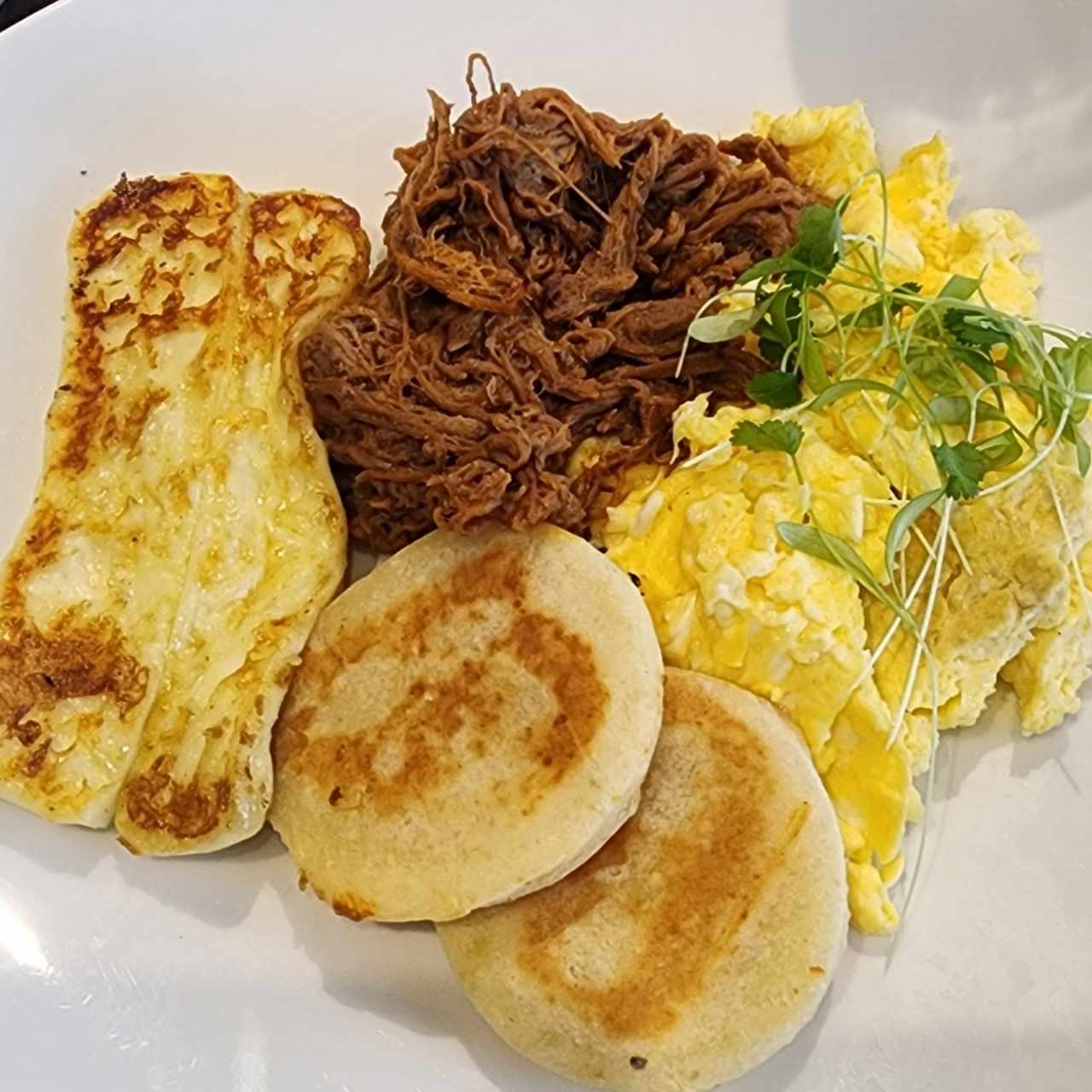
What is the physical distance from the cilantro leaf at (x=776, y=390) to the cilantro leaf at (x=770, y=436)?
0.11 meters

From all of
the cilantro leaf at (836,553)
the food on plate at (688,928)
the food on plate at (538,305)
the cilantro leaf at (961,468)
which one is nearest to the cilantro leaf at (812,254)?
the food on plate at (538,305)

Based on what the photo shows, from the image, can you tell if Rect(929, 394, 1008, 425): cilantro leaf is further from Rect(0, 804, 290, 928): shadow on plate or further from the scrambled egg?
Rect(0, 804, 290, 928): shadow on plate

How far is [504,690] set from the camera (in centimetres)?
305

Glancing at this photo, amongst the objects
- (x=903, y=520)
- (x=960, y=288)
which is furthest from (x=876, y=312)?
(x=903, y=520)

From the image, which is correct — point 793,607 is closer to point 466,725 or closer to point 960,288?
point 466,725

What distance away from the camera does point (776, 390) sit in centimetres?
324

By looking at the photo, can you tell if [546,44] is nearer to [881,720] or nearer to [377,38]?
[377,38]

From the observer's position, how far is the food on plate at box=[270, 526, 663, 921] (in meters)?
2.87

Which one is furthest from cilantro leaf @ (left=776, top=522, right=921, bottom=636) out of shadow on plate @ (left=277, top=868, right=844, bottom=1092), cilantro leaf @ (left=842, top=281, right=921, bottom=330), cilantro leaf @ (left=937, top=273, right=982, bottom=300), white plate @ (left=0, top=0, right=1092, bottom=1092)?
shadow on plate @ (left=277, top=868, right=844, bottom=1092)

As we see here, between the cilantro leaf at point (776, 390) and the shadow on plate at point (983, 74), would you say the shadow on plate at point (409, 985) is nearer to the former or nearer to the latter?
the cilantro leaf at point (776, 390)

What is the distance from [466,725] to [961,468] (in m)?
1.45

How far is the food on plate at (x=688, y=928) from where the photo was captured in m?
2.82

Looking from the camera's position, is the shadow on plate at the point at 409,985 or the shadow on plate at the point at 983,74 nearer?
the shadow on plate at the point at 409,985

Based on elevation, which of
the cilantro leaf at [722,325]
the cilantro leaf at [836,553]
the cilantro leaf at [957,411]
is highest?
the cilantro leaf at [722,325]
